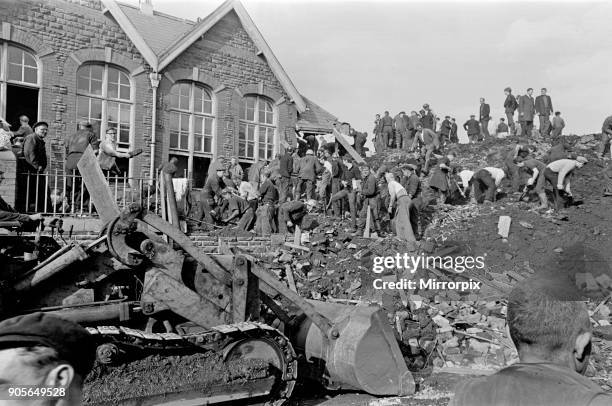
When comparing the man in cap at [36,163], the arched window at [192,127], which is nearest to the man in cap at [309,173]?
the arched window at [192,127]

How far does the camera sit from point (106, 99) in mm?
16766

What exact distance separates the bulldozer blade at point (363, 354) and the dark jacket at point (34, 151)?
707 centimetres

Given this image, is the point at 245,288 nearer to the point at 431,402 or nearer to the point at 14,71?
the point at 431,402

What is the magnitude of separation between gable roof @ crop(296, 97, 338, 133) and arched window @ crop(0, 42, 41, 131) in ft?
33.0

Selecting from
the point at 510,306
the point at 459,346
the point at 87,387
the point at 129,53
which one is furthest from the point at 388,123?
the point at 510,306

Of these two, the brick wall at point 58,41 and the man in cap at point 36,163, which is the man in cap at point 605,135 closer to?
the brick wall at point 58,41

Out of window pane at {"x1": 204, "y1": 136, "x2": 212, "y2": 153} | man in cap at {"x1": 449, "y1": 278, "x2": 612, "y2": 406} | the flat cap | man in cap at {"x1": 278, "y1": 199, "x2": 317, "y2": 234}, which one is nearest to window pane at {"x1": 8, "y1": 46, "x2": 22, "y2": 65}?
window pane at {"x1": 204, "y1": 136, "x2": 212, "y2": 153}

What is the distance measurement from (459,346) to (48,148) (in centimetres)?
1273

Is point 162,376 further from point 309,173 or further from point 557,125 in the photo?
point 557,125

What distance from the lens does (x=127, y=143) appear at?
17344mm

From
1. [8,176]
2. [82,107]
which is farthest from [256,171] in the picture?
[8,176]

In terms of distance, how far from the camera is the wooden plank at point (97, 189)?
555 centimetres

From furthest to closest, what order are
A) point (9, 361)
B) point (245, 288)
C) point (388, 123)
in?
1. point (388, 123)
2. point (245, 288)
3. point (9, 361)

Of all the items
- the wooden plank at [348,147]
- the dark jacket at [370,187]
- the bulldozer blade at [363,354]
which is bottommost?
the bulldozer blade at [363,354]
